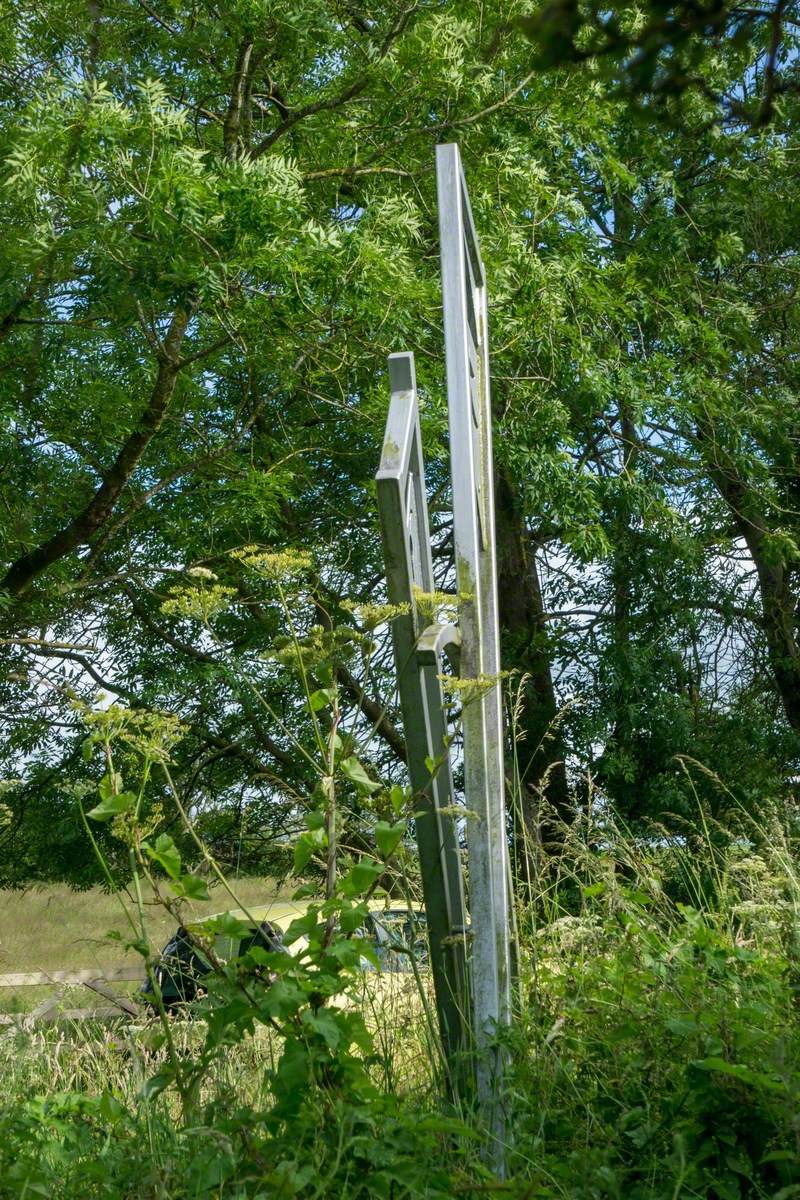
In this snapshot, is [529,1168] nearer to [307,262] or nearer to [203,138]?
[307,262]

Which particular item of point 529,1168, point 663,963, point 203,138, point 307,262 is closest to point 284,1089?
point 529,1168

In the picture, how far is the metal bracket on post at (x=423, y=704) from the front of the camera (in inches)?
113

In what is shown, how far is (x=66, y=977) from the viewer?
6195 millimetres

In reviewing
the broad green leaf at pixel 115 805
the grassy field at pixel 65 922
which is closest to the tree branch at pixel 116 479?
the grassy field at pixel 65 922

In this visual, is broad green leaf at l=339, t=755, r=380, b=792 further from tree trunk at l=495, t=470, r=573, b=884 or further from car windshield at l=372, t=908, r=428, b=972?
tree trunk at l=495, t=470, r=573, b=884

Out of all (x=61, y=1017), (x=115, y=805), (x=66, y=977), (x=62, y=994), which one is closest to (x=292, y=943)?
(x=115, y=805)

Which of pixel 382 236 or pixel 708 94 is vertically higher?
pixel 382 236

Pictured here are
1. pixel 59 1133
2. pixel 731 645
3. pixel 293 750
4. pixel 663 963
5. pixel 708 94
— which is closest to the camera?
pixel 708 94

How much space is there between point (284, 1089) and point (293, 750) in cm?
908

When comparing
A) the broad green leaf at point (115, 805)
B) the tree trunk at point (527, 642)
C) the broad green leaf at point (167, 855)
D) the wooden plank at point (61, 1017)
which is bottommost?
the wooden plank at point (61, 1017)

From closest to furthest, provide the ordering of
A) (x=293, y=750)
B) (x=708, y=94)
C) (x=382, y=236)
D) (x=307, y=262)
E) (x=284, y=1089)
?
(x=708, y=94) → (x=284, y=1089) → (x=307, y=262) → (x=382, y=236) → (x=293, y=750)

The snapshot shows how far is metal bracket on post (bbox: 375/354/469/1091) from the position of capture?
2.88 meters

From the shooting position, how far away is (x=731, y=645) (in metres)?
12.4

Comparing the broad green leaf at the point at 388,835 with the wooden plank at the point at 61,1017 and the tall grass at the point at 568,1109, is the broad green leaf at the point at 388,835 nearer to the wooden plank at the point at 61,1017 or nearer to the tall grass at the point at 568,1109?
the tall grass at the point at 568,1109
